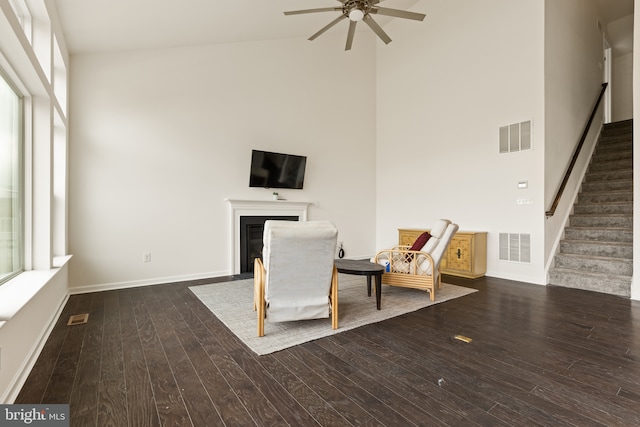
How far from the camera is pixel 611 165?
5562mm

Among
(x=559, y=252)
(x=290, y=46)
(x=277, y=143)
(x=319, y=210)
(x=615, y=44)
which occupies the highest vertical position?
(x=615, y=44)

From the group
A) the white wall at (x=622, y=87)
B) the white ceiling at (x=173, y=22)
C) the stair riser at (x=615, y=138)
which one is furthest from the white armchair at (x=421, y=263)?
the white wall at (x=622, y=87)

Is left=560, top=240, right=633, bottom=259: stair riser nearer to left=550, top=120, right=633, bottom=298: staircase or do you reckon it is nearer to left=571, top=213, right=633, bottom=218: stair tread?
left=550, top=120, right=633, bottom=298: staircase

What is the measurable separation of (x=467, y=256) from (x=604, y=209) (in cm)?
231

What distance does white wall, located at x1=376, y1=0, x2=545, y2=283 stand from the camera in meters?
4.67

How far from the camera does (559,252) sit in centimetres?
478

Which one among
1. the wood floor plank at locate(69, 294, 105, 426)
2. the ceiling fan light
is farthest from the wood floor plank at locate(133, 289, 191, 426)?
the ceiling fan light

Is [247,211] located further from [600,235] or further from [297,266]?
[600,235]

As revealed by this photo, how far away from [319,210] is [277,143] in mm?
1526

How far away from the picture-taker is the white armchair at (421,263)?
12.2 feet

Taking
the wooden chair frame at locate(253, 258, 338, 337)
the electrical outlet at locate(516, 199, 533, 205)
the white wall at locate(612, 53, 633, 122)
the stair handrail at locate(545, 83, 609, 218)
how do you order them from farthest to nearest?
the white wall at locate(612, 53, 633, 122) → the electrical outlet at locate(516, 199, 533, 205) → the stair handrail at locate(545, 83, 609, 218) → the wooden chair frame at locate(253, 258, 338, 337)

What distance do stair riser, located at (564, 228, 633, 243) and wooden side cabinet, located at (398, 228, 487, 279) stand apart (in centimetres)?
126

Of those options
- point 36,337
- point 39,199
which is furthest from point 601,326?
point 39,199

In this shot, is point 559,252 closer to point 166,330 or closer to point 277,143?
point 277,143
